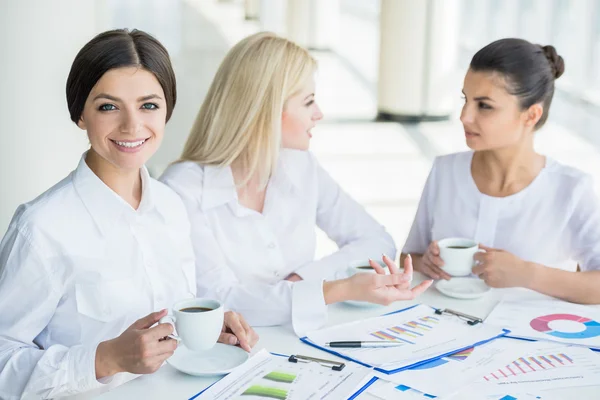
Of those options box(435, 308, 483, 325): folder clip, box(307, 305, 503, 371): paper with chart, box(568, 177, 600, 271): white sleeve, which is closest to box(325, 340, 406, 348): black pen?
box(307, 305, 503, 371): paper with chart

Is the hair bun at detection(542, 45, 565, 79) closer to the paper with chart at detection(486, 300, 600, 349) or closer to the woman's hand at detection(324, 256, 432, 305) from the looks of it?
the paper with chart at detection(486, 300, 600, 349)

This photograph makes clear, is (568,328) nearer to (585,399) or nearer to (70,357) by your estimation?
(585,399)

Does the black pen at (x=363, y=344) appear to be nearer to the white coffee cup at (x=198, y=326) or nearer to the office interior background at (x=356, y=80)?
the white coffee cup at (x=198, y=326)

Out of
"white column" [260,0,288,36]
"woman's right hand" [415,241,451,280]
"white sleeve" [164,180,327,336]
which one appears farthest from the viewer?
"white column" [260,0,288,36]

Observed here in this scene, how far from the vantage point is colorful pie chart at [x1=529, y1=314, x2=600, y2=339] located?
1.97 m

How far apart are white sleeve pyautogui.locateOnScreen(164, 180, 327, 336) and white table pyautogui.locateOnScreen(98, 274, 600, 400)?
0.04 m

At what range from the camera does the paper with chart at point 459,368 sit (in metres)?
1.67

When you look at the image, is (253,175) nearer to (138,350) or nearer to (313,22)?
(138,350)

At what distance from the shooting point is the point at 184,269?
6.89ft

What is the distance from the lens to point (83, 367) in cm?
168

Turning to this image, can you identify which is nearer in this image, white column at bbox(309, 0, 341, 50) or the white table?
the white table

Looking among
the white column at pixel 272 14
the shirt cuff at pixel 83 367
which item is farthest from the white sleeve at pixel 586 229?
the white column at pixel 272 14

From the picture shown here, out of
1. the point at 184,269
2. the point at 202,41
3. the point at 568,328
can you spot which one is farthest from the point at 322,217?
the point at 202,41

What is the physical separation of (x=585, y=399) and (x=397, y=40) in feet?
23.6
